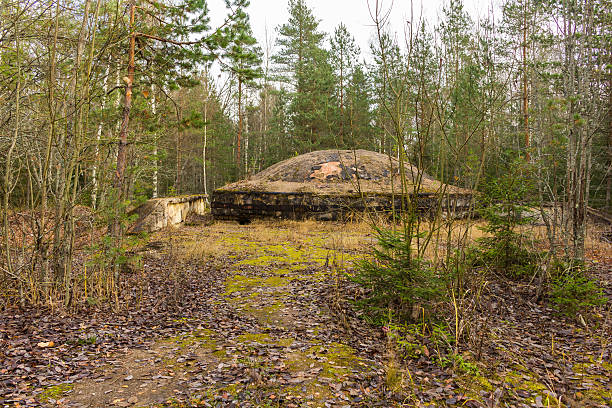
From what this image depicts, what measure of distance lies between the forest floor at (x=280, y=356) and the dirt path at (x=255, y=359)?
1 cm

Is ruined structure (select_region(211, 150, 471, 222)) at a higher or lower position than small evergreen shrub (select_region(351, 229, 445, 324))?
higher

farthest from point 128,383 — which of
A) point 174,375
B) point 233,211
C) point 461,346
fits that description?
point 233,211

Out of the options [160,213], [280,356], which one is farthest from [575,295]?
[160,213]

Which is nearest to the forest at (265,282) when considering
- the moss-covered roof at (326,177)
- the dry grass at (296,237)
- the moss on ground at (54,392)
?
the moss on ground at (54,392)

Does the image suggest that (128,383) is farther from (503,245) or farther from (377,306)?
(503,245)

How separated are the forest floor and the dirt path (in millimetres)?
14

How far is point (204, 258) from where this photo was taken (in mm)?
8180

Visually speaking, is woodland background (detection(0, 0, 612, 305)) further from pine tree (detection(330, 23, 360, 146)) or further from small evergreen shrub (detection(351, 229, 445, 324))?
pine tree (detection(330, 23, 360, 146))

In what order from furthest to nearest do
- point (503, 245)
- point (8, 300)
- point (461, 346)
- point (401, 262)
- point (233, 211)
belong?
point (233, 211), point (503, 245), point (8, 300), point (401, 262), point (461, 346)

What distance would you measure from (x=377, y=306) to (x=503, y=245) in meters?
2.88

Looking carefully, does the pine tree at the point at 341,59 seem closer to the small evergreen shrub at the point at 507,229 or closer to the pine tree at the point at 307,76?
the pine tree at the point at 307,76

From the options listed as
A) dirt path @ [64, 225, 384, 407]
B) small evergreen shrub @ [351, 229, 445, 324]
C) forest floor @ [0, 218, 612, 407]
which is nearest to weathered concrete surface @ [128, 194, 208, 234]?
forest floor @ [0, 218, 612, 407]

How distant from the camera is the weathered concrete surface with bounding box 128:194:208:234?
35.9 feet

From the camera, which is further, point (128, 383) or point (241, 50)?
point (241, 50)
